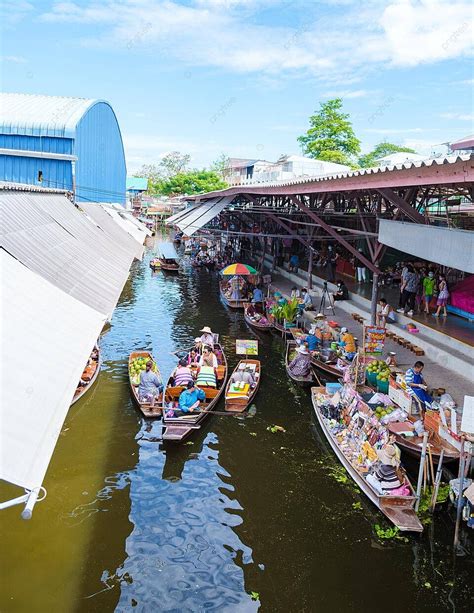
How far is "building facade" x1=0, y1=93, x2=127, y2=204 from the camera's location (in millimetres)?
31656

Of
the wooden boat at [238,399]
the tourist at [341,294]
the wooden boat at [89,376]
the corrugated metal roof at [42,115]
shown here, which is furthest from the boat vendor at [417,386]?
the corrugated metal roof at [42,115]

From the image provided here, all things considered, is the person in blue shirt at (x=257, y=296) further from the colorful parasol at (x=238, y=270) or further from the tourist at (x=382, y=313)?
the tourist at (x=382, y=313)

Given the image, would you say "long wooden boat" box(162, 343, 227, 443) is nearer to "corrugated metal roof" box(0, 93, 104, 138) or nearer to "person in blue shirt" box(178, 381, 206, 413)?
"person in blue shirt" box(178, 381, 206, 413)

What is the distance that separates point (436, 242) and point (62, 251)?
Result: 23.4 feet

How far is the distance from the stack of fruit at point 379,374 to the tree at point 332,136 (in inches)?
1956

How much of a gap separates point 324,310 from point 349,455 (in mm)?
11043

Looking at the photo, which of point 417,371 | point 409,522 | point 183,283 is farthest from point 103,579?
point 183,283

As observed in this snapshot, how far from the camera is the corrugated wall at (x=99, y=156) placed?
33.8m

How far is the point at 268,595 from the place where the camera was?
743 centimetres

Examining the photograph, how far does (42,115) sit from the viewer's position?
3281cm

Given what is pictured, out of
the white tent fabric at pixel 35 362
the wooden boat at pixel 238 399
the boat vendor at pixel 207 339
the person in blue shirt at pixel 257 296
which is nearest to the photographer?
the white tent fabric at pixel 35 362

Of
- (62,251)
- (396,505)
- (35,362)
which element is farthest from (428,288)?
(35,362)

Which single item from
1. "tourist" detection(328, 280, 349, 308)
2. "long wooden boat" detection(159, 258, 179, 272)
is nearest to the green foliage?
"tourist" detection(328, 280, 349, 308)

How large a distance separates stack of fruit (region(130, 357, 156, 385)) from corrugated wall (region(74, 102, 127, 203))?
20.3 m
